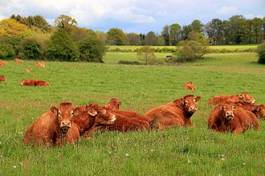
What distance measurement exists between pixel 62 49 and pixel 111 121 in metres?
56.9

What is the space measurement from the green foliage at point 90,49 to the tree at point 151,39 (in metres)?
56.9

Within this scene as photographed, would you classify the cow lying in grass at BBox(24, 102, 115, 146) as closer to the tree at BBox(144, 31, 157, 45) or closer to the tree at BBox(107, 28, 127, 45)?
the tree at BBox(144, 31, 157, 45)

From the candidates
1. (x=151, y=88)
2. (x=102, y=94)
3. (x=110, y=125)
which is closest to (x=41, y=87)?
(x=102, y=94)

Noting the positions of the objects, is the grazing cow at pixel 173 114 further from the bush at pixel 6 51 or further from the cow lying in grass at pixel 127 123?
the bush at pixel 6 51

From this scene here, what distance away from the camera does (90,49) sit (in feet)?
235

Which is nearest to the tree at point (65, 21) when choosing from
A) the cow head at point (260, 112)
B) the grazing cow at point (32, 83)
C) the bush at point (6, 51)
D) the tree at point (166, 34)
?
the bush at point (6, 51)

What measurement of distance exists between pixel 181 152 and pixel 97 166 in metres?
1.99

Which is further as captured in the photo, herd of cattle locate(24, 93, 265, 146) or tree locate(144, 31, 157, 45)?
tree locate(144, 31, 157, 45)

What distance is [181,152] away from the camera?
28.9 ft

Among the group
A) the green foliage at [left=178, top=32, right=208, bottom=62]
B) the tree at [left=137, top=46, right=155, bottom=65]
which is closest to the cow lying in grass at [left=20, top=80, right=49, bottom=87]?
the tree at [left=137, top=46, right=155, bottom=65]

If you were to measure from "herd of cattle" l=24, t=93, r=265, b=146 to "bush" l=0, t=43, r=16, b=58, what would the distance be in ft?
173

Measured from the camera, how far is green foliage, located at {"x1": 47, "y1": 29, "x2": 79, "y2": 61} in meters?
66.9

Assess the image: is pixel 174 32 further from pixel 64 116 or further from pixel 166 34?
pixel 64 116

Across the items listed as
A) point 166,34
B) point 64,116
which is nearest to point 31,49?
point 64,116
